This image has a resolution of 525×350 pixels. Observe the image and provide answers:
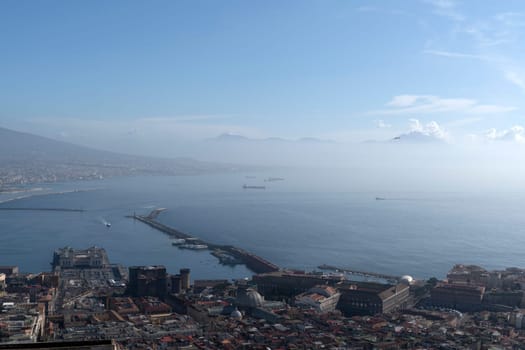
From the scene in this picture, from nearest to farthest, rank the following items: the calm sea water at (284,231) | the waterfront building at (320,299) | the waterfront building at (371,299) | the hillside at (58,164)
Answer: the waterfront building at (320,299) → the waterfront building at (371,299) → the calm sea water at (284,231) → the hillside at (58,164)

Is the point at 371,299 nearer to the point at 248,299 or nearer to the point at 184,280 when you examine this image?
the point at 248,299

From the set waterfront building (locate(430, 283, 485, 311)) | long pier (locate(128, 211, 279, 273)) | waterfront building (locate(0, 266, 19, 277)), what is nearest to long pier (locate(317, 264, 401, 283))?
long pier (locate(128, 211, 279, 273))

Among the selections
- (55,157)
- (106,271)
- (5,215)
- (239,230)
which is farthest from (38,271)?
(55,157)

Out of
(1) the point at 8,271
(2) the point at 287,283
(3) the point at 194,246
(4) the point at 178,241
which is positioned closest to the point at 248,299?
(2) the point at 287,283

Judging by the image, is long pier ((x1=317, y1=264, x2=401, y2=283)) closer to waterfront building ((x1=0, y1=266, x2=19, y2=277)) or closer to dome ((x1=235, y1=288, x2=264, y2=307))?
dome ((x1=235, y1=288, x2=264, y2=307))

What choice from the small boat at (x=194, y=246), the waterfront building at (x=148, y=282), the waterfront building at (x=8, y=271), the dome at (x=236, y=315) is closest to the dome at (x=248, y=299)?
the dome at (x=236, y=315)

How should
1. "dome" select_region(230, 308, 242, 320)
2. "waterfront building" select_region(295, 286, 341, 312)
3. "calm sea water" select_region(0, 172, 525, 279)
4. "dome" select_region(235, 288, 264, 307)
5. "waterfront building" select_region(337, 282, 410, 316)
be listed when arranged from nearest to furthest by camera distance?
"dome" select_region(230, 308, 242, 320), "dome" select_region(235, 288, 264, 307), "waterfront building" select_region(295, 286, 341, 312), "waterfront building" select_region(337, 282, 410, 316), "calm sea water" select_region(0, 172, 525, 279)

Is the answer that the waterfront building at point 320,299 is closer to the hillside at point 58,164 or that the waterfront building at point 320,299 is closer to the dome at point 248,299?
the dome at point 248,299
